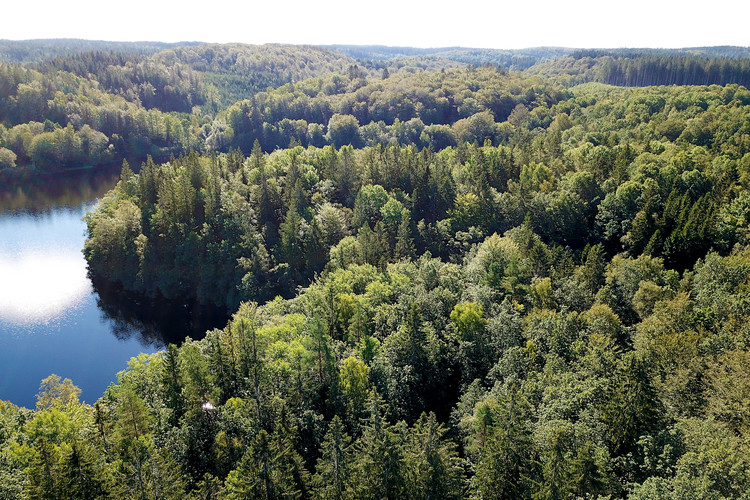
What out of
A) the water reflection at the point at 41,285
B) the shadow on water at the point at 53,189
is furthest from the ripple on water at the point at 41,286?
the shadow on water at the point at 53,189

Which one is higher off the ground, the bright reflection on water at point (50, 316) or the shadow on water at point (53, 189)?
the shadow on water at point (53, 189)

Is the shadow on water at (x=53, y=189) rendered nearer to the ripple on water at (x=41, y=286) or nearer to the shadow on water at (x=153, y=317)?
the ripple on water at (x=41, y=286)

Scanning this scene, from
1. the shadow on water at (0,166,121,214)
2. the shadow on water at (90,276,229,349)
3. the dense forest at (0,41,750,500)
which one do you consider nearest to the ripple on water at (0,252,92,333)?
the shadow on water at (90,276,229,349)

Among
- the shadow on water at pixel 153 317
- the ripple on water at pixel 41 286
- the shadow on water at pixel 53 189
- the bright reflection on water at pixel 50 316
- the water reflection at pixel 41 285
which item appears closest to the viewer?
the bright reflection on water at pixel 50 316

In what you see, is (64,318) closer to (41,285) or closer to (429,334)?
(41,285)

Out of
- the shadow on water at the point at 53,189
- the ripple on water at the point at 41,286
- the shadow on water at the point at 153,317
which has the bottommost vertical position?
the shadow on water at the point at 153,317

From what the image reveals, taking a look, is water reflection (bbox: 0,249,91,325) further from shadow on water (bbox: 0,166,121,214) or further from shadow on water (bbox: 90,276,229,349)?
shadow on water (bbox: 0,166,121,214)

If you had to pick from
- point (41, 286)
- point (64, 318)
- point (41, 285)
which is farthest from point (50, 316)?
point (41, 285)
